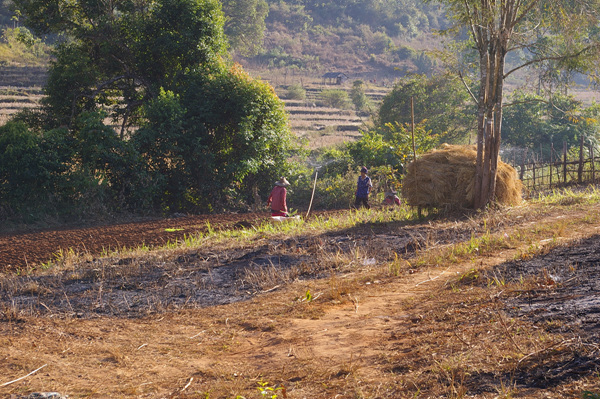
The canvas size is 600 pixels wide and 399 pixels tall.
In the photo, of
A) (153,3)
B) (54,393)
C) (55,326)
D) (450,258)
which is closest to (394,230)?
(450,258)

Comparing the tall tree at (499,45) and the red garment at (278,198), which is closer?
the tall tree at (499,45)

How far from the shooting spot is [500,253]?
7434mm

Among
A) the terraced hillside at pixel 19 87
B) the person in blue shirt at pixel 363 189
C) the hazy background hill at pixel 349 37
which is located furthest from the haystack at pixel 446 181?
the hazy background hill at pixel 349 37

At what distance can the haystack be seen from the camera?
10.4m

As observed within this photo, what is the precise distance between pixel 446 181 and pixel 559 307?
6.19 m

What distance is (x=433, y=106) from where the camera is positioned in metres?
29.6

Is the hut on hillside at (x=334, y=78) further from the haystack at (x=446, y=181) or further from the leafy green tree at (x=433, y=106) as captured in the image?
the haystack at (x=446, y=181)

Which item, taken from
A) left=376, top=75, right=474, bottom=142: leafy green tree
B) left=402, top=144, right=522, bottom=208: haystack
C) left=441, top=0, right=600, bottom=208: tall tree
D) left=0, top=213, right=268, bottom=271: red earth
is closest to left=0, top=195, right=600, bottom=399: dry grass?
left=0, top=213, right=268, bottom=271: red earth

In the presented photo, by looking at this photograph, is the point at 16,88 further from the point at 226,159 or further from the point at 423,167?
the point at 423,167

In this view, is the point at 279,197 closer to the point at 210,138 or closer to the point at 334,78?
the point at 210,138

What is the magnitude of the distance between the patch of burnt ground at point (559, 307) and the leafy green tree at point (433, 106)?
22.4 metres

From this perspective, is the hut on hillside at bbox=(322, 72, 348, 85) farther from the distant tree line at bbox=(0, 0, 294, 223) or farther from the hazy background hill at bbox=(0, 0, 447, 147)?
the distant tree line at bbox=(0, 0, 294, 223)

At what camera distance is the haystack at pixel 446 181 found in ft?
34.0

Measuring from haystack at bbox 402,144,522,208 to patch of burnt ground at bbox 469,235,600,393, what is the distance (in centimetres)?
348
